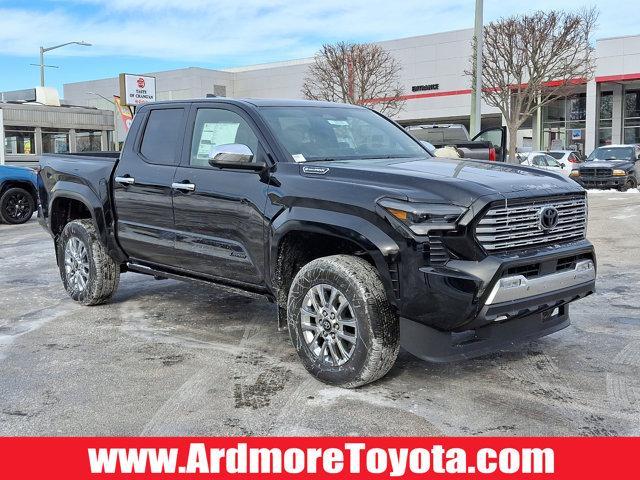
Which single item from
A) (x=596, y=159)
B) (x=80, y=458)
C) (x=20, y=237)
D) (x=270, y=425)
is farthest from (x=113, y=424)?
(x=596, y=159)

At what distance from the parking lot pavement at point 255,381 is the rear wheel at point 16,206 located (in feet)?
29.2

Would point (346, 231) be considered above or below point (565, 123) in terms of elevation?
below

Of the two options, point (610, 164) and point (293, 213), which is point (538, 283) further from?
point (610, 164)

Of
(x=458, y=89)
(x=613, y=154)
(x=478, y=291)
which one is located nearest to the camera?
(x=478, y=291)

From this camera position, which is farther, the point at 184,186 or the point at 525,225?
the point at 184,186

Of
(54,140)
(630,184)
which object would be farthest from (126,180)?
(54,140)

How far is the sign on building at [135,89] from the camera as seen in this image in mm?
23084

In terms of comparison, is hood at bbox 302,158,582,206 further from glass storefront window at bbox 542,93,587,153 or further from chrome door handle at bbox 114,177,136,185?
glass storefront window at bbox 542,93,587,153

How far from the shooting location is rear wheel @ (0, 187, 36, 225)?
14664 mm

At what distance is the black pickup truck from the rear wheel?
32.4ft

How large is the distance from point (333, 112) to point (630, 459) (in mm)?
3311

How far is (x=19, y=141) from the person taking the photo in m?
24.7

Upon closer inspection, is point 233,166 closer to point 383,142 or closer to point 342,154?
point 342,154

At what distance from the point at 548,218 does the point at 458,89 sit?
44869 millimetres
